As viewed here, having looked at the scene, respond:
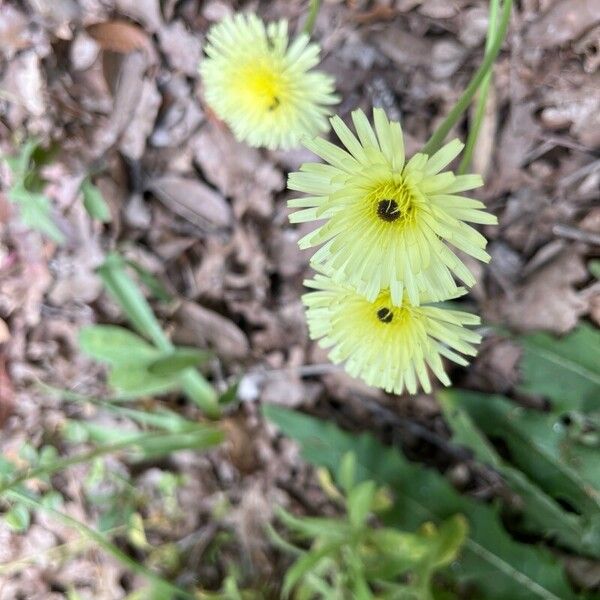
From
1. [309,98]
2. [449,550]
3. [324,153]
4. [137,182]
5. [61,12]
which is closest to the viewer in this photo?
[324,153]

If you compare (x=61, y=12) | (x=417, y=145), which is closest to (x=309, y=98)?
(x=417, y=145)

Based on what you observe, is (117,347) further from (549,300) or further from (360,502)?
(549,300)

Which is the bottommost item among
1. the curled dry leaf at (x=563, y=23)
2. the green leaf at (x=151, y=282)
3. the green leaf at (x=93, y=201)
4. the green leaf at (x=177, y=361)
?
the green leaf at (x=177, y=361)

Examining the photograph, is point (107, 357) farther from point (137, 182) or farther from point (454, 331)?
point (454, 331)

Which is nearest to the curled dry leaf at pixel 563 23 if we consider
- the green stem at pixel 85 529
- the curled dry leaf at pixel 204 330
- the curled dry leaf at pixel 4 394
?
the curled dry leaf at pixel 204 330

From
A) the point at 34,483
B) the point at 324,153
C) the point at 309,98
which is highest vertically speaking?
the point at 309,98

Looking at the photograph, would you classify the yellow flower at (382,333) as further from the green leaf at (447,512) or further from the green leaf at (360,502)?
the green leaf at (447,512)
